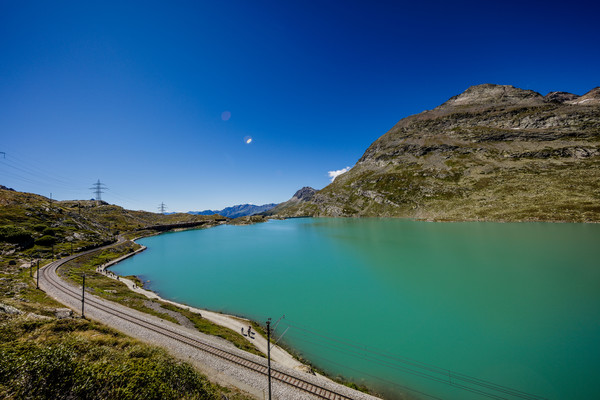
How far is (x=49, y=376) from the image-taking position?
11.8 meters

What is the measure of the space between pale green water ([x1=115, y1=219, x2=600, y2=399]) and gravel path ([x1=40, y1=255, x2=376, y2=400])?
6.40 metres

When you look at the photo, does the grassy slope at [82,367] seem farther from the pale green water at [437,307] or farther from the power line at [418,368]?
the pale green water at [437,307]

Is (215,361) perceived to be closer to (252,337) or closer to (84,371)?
(252,337)

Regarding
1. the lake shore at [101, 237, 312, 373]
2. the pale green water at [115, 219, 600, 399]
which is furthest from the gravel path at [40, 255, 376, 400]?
the pale green water at [115, 219, 600, 399]

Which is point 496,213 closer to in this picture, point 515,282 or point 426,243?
point 426,243

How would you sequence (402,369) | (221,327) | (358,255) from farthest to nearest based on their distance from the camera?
(358,255)
(221,327)
(402,369)

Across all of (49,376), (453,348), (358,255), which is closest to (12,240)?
(49,376)

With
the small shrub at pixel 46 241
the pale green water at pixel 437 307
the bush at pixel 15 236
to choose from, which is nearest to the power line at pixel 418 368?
the pale green water at pixel 437 307

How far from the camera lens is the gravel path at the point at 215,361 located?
1888 centimetres

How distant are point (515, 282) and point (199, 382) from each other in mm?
58981

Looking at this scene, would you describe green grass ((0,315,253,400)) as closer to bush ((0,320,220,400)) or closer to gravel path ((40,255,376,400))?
bush ((0,320,220,400))

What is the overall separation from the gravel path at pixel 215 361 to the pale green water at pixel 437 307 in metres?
6.40

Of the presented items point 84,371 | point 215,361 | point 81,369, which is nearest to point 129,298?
point 215,361

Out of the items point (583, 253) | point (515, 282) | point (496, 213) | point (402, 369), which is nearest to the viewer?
point (402, 369)
